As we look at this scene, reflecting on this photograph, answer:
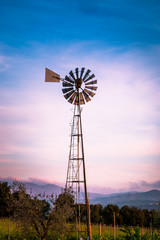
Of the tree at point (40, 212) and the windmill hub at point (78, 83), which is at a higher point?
the windmill hub at point (78, 83)

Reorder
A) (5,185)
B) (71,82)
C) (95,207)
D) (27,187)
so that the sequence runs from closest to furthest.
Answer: (27,187) → (71,82) → (5,185) → (95,207)

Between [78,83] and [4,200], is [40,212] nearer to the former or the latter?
[78,83]

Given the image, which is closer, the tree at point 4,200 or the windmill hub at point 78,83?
the windmill hub at point 78,83

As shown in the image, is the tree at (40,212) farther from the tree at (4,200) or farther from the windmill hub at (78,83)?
the tree at (4,200)

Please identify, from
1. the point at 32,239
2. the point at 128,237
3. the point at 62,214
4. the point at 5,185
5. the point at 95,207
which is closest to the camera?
the point at 128,237

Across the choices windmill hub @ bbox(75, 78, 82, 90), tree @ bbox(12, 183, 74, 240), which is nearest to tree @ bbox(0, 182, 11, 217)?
tree @ bbox(12, 183, 74, 240)

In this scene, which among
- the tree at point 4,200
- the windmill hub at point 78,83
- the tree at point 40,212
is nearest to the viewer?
the tree at point 40,212

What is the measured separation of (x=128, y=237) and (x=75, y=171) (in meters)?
7.54

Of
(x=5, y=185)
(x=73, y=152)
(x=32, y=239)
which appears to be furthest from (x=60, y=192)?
(x=5, y=185)

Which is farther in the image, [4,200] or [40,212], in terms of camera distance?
[4,200]

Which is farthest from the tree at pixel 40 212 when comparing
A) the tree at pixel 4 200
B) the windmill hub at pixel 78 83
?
the tree at pixel 4 200

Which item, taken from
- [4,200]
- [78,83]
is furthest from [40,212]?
[4,200]

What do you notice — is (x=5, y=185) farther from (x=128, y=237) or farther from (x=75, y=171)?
(x=128, y=237)

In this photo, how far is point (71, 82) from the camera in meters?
18.1
